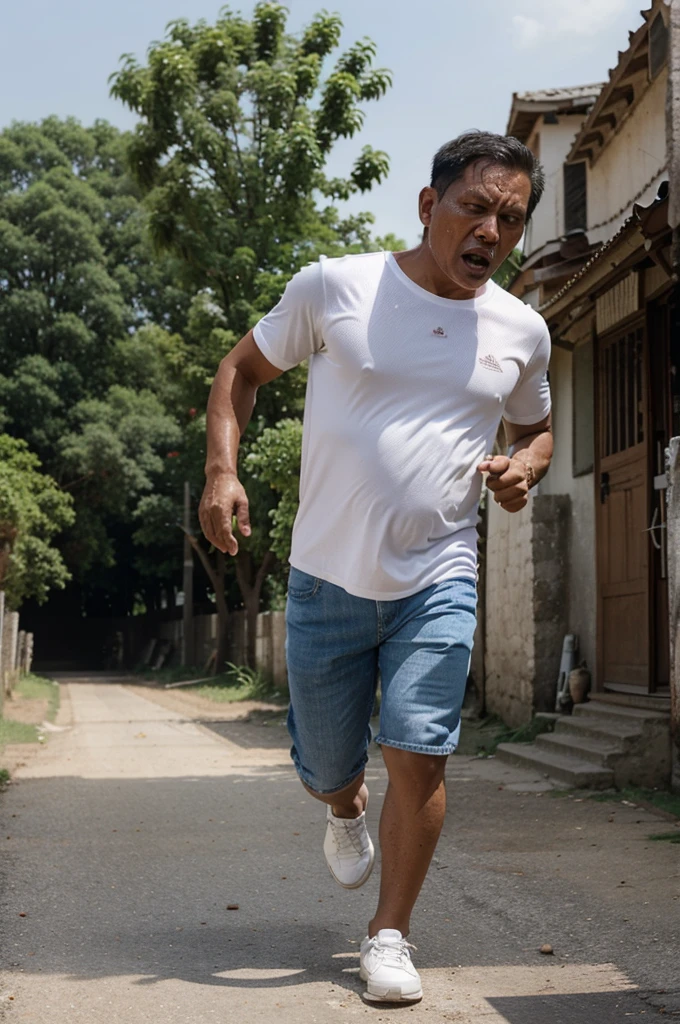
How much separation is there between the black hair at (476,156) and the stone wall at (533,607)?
8.39m

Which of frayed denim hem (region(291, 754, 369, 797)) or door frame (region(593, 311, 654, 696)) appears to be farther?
door frame (region(593, 311, 654, 696))

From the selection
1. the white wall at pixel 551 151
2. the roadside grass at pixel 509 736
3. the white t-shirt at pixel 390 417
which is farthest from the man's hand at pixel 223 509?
the white wall at pixel 551 151

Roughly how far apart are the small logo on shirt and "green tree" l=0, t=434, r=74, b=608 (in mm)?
17131

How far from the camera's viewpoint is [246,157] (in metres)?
25.8

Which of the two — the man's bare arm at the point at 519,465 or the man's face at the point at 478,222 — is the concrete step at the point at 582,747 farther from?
the man's face at the point at 478,222

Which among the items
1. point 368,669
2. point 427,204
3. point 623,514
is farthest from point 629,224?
point 368,669

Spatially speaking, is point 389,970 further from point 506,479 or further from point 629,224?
point 629,224

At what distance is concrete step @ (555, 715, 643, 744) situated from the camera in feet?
28.5

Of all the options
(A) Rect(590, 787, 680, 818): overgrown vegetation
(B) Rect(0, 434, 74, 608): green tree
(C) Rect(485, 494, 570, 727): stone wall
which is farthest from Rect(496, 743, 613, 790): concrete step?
(B) Rect(0, 434, 74, 608): green tree

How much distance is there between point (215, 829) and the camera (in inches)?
263

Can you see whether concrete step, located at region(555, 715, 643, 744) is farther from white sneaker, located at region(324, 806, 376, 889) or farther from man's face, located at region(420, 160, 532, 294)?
man's face, located at region(420, 160, 532, 294)

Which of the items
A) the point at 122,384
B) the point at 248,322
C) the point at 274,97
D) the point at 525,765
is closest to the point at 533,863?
the point at 525,765

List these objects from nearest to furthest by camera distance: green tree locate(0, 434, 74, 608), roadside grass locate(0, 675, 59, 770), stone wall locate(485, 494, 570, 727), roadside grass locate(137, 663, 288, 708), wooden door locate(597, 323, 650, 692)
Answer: wooden door locate(597, 323, 650, 692)
stone wall locate(485, 494, 570, 727)
roadside grass locate(0, 675, 59, 770)
green tree locate(0, 434, 74, 608)
roadside grass locate(137, 663, 288, 708)

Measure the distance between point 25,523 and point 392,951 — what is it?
20.0 m
